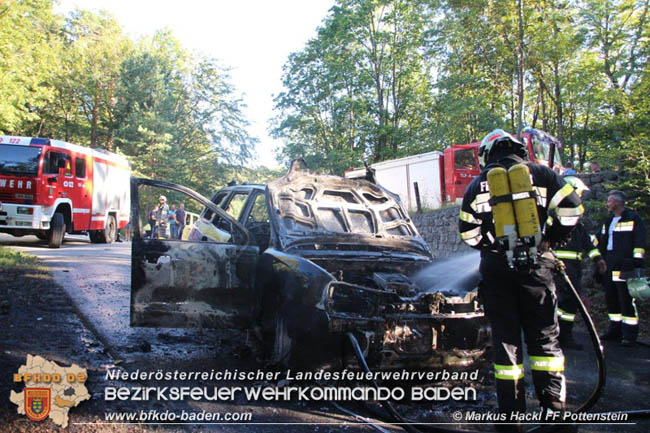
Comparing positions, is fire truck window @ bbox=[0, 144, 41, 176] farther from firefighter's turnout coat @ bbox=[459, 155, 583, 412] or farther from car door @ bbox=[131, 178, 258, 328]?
firefighter's turnout coat @ bbox=[459, 155, 583, 412]

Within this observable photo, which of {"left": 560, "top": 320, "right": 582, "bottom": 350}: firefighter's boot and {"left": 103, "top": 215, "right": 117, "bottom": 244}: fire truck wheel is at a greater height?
{"left": 103, "top": 215, "right": 117, "bottom": 244}: fire truck wheel

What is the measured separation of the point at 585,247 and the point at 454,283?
101 inches

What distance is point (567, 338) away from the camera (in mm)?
5383

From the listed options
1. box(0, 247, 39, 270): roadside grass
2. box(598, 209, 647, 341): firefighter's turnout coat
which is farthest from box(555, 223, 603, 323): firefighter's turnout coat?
box(0, 247, 39, 270): roadside grass

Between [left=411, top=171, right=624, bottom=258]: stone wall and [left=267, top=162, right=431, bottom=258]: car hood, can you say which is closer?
[left=267, top=162, right=431, bottom=258]: car hood

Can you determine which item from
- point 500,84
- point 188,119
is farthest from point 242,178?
point 500,84

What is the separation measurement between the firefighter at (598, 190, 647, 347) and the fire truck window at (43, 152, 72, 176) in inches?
485

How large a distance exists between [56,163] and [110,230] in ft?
15.5

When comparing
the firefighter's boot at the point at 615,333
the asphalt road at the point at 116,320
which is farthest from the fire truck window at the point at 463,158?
the asphalt road at the point at 116,320

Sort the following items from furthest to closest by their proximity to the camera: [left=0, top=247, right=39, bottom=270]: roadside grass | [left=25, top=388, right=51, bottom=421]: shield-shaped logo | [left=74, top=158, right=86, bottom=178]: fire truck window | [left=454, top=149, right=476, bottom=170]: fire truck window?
[left=454, top=149, right=476, bottom=170]: fire truck window → [left=74, top=158, right=86, bottom=178]: fire truck window → [left=0, top=247, right=39, bottom=270]: roadside grass → [left=25, top=388, right=51, bottom=421]: shield-shaped logo

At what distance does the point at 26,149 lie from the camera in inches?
440

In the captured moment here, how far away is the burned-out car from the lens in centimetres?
325

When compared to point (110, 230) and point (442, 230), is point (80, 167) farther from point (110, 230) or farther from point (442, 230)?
point (442, 230)

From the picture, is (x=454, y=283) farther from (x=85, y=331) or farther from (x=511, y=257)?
(x=85, y=331)
